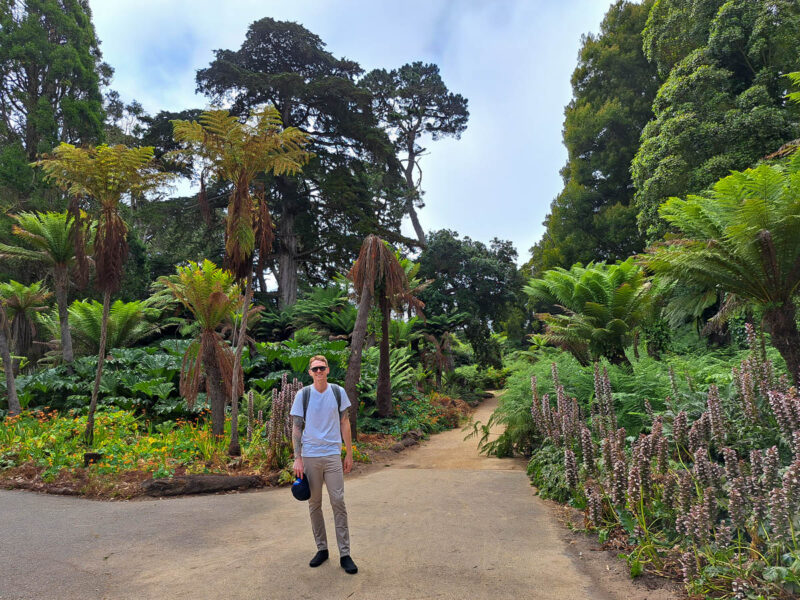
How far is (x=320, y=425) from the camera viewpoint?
123 inches

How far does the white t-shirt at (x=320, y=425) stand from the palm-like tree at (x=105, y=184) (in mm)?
4881

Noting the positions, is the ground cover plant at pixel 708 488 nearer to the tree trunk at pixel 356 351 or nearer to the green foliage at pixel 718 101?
the tree trunk at pixel 356 351

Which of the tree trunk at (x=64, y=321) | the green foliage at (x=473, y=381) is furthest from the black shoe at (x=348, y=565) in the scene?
the green foliage at (x=473, y=381)

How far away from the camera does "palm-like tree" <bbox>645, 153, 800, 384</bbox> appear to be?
490 cm

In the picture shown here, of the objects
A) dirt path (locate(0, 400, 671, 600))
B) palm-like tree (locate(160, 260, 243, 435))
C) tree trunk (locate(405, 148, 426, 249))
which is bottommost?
dirt path (locate(0, 400, 671, 600))

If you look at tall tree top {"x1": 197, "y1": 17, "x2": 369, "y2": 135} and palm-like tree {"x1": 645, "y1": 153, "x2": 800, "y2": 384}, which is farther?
tall tree top {"x1": 197, "y1": 17, "x2": 369, "y2": 135}

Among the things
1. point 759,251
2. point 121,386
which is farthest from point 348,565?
point 121,386

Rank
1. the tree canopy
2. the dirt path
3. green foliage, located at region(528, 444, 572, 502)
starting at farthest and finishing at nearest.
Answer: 1. the tree canopy
2. green foliage, located at region(528, 444, 572, 502)
3. the dirt path

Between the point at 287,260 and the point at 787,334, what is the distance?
1645 cm

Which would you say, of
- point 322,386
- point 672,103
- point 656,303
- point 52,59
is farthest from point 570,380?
point 52,59

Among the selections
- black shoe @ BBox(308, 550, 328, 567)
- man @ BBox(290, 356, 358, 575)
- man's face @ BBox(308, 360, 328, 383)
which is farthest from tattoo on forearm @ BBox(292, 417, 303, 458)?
black shoe @ BBox(308, 550, 328, 567)

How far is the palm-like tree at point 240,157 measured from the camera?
618 centimetres

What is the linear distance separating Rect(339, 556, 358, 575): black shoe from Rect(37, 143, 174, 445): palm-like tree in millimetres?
5400

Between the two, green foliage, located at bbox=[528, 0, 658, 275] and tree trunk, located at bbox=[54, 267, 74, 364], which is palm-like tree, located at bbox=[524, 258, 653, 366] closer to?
tree trunk, located at bbox=[54, 267, 74, 364]
